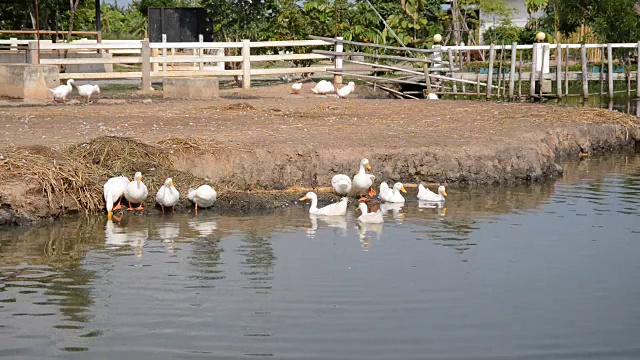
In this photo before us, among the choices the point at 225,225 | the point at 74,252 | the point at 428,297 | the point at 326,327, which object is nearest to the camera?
the point at 326,327

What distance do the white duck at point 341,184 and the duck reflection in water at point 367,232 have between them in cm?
135

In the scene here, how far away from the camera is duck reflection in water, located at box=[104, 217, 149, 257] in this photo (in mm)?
12070

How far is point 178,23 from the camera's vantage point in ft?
123

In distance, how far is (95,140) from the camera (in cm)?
1496

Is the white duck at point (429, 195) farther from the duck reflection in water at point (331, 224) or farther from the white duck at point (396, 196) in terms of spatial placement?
the duck reflection in water at point (331, 224)

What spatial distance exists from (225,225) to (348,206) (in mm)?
2171

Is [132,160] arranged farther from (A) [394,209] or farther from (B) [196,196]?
(A) [394,209]

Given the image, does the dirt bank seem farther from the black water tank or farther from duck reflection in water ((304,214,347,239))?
the black water tank

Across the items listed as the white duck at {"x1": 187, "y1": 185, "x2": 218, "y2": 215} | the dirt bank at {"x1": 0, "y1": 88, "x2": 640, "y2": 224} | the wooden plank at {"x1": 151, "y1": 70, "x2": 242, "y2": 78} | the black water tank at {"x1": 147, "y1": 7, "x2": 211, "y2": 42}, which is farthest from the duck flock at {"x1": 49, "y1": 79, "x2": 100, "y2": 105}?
the black water tank at {"x1": 147, "y1": 7, "x2": 211, "y2": 42}

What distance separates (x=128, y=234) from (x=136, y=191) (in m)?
0.98

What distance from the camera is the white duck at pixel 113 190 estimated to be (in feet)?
43.9

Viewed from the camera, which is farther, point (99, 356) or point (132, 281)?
point (132, 281)

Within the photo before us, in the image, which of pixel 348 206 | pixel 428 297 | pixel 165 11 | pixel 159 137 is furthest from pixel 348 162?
pixel 165 11

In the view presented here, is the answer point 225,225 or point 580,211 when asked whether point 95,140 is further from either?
point 580,211
